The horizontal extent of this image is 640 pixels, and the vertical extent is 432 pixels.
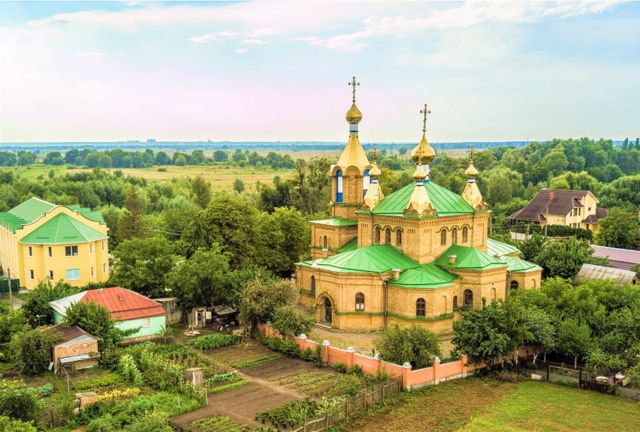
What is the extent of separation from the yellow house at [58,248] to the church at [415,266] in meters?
15.7

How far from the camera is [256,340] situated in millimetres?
30812

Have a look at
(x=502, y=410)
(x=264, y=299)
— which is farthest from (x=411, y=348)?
(x=264, y=299)

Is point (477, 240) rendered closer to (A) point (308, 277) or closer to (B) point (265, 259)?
(A) point (308, 277)

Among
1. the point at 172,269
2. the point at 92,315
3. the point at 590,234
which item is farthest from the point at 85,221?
the point at 590,234

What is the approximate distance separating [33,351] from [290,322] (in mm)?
11723

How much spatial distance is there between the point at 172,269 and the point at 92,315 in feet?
27.8

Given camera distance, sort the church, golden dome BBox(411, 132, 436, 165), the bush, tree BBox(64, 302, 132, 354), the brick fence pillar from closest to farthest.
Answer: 1. the brick fence pillar
2. tree BBox(64, 302, 132, 354)
3. the bush
4. the church
5. golden dome BBox(411, 132, 436, 165)

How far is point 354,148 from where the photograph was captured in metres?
39.4

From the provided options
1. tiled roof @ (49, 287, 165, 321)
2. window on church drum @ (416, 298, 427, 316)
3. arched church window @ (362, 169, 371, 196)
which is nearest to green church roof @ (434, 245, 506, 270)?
window on church drum @ (416, 298, 427, 316)

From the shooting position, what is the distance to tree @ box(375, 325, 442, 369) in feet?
82.0

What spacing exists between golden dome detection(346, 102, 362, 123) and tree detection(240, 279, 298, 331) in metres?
14.1

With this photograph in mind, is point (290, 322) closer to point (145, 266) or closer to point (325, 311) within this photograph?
point (325, 311)

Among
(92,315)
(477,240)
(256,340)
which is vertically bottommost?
(256,340)

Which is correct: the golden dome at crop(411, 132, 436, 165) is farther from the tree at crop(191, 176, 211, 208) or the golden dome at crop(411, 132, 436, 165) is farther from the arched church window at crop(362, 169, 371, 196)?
the tree at crop(191, 176, 211, 208)
